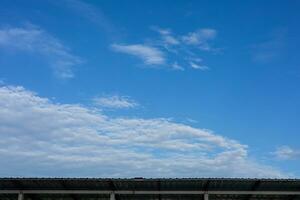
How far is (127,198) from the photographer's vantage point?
27.1m

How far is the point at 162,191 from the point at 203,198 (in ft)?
9.81

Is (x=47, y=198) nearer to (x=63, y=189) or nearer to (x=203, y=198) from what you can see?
(x=63, y=189)

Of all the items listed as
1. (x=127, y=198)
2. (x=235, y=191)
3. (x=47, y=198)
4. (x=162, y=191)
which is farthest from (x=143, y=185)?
(x=47, y=198)

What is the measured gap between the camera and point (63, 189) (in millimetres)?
25328

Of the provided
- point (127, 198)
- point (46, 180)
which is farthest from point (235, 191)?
point (46, 180)

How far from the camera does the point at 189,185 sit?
2431 centimetres

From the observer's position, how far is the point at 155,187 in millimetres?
24672

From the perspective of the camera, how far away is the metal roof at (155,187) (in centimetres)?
2372

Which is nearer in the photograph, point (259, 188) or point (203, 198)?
point (259, 188)

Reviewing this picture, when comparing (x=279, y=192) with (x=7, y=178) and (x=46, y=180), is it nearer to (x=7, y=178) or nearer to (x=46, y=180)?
(x=46, y=180)

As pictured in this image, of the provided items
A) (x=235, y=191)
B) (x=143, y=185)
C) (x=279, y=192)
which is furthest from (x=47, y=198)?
(x=279, y=192)

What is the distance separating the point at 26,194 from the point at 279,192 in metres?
14.5

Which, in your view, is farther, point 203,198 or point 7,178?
point 203,198

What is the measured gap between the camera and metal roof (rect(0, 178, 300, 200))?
934 inches
